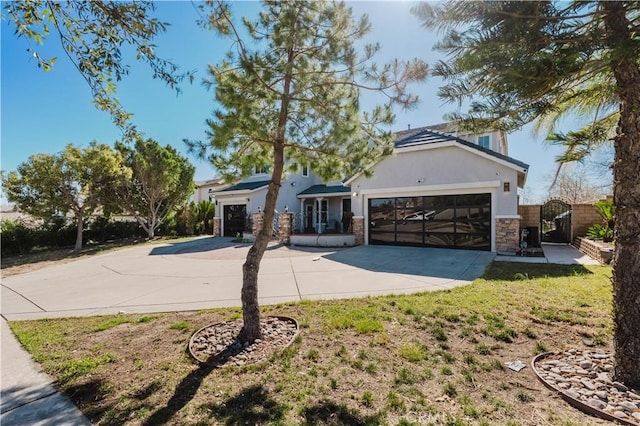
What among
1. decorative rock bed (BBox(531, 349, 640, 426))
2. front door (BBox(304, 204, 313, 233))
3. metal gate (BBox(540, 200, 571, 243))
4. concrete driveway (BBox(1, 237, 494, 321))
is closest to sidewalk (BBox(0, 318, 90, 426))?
concrete driveway (BBox(1, 237, 494, 321))

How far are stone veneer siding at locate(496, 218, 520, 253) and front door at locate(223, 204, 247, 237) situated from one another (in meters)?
14.6

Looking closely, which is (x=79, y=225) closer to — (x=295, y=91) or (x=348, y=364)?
(x=295, y=91)

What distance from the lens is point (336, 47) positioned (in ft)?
12.8

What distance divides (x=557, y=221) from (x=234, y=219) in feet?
62.0

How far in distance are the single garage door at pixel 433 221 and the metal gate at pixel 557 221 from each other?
4.80m

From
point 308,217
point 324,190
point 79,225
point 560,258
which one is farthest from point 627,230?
point 79,225

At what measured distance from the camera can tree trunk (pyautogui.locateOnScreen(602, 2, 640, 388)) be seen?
2.64 metres

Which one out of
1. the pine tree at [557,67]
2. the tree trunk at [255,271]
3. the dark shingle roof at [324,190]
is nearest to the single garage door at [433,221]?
the dark shingle roof at [324,190]

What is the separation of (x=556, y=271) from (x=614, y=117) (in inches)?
256

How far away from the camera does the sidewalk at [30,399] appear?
8.89ft

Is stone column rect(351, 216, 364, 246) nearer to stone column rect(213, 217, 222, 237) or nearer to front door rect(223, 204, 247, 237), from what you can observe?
front door rect(223, 204, 247, 237)

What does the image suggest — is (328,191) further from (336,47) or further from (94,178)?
(336,47)

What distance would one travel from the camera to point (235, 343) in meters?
4.07

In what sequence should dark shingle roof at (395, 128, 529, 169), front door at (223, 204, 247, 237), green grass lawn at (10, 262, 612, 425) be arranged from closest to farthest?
green grass lawn at (10, 262, 612, 425)
dark shingle roof at (395, 128, 529, 169)
front door at (223, 204, 247, 237)
